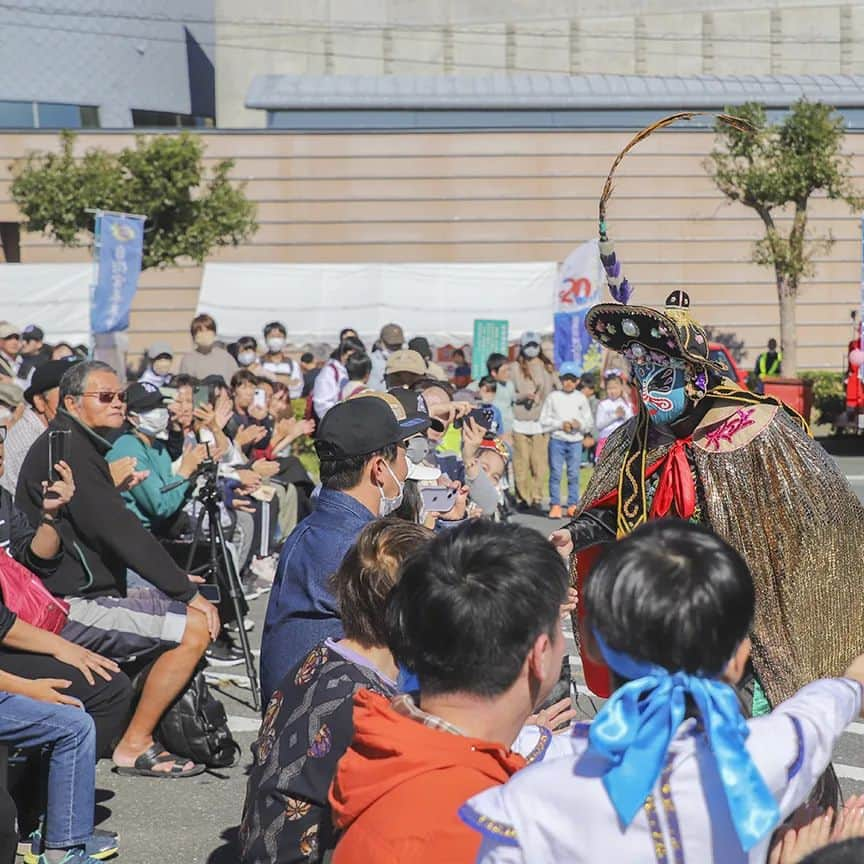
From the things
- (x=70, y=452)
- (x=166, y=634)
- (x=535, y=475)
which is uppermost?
(x=70, y=452)

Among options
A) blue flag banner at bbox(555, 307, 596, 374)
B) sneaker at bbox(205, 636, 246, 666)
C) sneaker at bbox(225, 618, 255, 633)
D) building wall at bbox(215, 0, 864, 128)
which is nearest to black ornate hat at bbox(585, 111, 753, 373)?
sneaker at bbox(205, 636, 246, 666)

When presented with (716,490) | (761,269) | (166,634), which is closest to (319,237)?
(761,269)

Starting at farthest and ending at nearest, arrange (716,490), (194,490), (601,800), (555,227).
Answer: (555,227), (194,490), (716,490), (601,800)

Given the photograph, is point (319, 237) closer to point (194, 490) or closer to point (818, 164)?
point (818, 164)

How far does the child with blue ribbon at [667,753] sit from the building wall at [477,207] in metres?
28.6

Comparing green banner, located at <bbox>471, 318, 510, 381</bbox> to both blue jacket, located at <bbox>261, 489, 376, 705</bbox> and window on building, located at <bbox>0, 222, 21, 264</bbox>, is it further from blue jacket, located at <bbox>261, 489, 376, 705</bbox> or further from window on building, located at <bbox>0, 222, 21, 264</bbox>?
window on building, located at <bbox>0, 222, 21, 264</bbox>

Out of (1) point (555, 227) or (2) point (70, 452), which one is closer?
(2) point (70, 452)

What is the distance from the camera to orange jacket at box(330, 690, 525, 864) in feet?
7.40

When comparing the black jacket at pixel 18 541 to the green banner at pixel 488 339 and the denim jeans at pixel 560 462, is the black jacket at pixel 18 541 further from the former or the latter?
the green banner at pixel 488 339

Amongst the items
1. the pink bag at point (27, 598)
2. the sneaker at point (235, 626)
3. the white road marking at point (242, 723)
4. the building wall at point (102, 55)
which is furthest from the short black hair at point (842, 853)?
the building wall at point (102, 55)

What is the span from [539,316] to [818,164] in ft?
18.3

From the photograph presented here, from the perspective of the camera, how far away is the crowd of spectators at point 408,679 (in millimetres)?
1929

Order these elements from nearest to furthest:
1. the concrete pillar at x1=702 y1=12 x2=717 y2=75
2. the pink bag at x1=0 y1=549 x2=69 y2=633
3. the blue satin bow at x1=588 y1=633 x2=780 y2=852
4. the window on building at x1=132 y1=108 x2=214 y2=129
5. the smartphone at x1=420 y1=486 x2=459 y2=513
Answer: the blue satin bow at x1=588 y1=633 x2=780 y2=852
the pink bag at x1=0 y1=549 x2=69 y2=633
the smartphone at x1=420 y1=486 x2=459 y2=513
the window on building at x1=132 y1=108 x2=214 y2=129
the concrete pillar at x1=702 y1=12 x2=717 y2=75

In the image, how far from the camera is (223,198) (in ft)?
86.8
